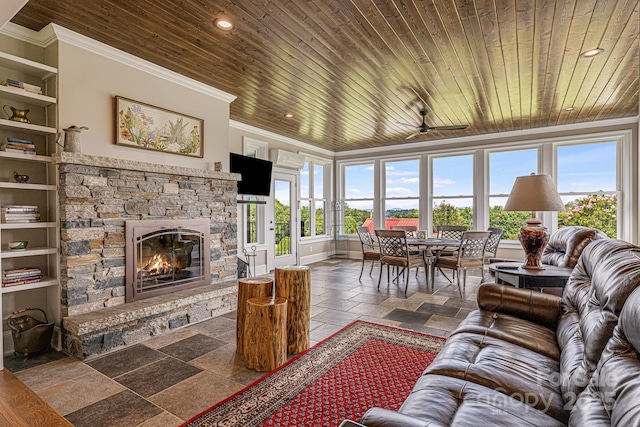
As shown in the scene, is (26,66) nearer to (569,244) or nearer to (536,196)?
(536,196)

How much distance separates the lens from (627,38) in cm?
306

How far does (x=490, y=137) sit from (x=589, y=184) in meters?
1.87

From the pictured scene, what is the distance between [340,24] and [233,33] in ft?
3.08

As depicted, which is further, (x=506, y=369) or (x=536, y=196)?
(x=536, y=196)

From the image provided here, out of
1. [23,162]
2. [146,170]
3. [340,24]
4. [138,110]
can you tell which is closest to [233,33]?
[340,24]

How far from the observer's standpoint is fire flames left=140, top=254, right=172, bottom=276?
3.50 meters

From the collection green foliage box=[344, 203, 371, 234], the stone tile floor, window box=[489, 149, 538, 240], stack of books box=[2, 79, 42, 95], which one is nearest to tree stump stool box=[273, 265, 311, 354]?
the stone tile floor

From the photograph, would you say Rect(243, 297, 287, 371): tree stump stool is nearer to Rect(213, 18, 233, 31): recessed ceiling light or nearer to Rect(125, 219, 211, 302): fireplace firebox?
Rect(125, 219, 211, 302): fireplace firebox

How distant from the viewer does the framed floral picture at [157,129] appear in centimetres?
337

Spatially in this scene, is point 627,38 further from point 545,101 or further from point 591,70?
point 545,101

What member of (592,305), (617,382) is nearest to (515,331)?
(592,305)

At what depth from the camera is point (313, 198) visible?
26.2ft

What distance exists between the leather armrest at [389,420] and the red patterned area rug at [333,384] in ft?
3.06

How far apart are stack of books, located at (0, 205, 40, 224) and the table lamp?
13.9 feet
